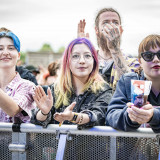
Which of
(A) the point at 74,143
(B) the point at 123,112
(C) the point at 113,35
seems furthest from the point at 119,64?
(A) the point at 74,143

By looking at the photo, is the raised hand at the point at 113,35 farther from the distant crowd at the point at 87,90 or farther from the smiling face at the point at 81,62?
the smiling face at the point at 81,62

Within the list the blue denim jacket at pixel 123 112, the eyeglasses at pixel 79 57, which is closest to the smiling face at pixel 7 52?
the eyeglasses at pixel 79 57

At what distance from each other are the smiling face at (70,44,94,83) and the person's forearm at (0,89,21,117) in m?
0.72

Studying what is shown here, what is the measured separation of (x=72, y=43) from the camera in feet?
9.30

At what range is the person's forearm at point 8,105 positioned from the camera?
2328mm

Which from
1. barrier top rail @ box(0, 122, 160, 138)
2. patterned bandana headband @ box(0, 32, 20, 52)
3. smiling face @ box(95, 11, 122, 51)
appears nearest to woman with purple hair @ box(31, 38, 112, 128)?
barrier top rail @ box(0, 122, 160, 138)

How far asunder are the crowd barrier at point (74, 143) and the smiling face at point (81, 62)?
85 centimetres

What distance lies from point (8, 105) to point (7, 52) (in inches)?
25.5

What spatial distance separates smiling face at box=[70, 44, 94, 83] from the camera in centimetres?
268

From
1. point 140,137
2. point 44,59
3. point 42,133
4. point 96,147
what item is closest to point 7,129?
point 42,133

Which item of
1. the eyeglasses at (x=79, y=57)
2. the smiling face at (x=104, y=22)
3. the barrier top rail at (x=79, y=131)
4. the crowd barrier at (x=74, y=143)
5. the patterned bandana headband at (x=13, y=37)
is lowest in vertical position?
the crowd barrier at (x=74, y=143)

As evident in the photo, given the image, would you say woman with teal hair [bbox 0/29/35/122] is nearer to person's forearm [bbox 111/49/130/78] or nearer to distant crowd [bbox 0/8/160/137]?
distant crowd [bbox 0/8/160/137]

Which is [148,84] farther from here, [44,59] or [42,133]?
[44,59]

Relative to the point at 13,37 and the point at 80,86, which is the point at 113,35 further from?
the point at 13,37
